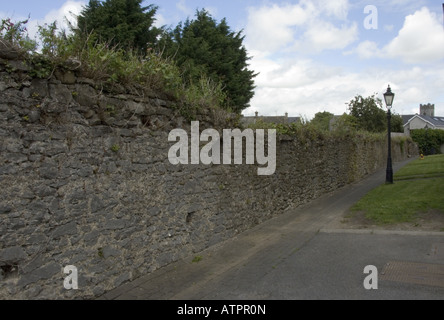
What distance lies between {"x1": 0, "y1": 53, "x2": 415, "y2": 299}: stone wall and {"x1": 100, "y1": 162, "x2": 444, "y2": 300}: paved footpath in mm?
487

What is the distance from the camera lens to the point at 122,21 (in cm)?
1948

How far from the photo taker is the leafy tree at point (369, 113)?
3716 centimetres

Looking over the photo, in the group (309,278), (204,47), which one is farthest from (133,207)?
(204,47)

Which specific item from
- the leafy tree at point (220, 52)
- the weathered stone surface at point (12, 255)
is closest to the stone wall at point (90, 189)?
the weathered stone surface at point (12, 255)

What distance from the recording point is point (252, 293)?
528 cm

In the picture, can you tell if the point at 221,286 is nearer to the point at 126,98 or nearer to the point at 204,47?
the point at 126,98

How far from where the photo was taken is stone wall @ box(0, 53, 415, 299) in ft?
14.1

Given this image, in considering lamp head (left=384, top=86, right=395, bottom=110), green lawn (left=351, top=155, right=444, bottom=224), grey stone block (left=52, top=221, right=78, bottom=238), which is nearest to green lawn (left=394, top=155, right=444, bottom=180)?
lamp head (left=384, top=86, right=395, bottom=110)

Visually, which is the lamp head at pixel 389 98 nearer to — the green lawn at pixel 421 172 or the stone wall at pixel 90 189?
the green lawn at pixel 421 172

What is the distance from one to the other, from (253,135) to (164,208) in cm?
398

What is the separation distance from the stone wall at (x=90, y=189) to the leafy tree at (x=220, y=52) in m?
17.4

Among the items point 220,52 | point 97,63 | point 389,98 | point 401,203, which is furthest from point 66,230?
point 220,52

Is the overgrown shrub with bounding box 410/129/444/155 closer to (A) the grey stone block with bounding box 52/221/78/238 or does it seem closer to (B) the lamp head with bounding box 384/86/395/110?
(B) the lamp head with bounding box 384/86/395/110

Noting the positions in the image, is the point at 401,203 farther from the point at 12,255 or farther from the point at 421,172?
the point at 421,172
